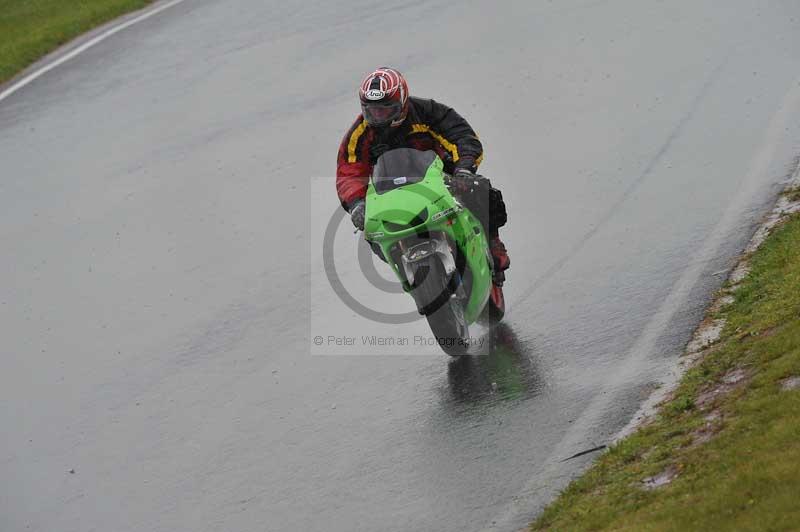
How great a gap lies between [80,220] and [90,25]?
371 inches

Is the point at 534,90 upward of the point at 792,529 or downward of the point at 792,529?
downward

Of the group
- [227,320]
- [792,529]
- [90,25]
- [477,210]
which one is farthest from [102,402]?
[90,25]

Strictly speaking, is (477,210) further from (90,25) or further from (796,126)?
(90,25)

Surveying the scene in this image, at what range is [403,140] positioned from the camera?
9953 millimetres

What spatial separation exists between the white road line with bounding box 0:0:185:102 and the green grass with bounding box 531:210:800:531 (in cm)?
1438

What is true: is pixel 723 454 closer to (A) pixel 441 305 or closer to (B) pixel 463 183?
(A) pixel 441 305

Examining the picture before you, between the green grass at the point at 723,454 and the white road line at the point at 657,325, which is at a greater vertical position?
the green grass at the point at 723,454

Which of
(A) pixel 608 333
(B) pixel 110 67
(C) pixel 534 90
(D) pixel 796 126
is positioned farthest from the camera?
(B) pixel 110 67

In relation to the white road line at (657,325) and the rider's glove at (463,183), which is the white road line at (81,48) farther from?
the rider's glove at (463,183)

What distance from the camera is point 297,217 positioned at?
1358 cm

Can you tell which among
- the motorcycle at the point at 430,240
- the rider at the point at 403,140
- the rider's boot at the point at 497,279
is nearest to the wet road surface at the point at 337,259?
the rider's boot at the point at 497,279

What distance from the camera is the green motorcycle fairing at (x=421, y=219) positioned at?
9.14 meters

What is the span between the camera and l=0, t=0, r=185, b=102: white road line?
20.2 m

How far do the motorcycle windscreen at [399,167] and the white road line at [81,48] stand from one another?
38.8ft
